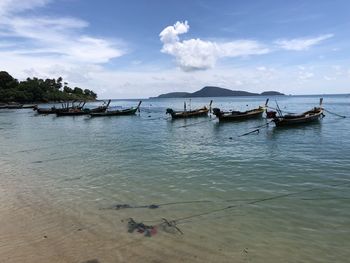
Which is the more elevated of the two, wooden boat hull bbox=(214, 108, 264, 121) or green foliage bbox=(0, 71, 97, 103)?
green foliage bbox=(0, 71, 97, 103)

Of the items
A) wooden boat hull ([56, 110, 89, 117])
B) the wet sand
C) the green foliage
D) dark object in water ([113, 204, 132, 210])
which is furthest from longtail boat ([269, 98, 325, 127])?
the green foliage

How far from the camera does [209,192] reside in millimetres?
13383

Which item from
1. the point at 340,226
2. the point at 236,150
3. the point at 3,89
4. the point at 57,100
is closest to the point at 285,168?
the point at 236,150

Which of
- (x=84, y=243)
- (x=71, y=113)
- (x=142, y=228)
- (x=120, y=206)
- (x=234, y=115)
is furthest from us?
(x=71, y=113)

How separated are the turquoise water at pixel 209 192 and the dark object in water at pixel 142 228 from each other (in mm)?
257

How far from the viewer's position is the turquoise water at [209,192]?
A: 8578mm

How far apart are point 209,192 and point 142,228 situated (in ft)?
14.3

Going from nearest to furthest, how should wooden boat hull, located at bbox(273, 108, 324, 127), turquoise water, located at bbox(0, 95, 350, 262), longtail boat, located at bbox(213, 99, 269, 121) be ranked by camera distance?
turquoise water, located at bbox(0, 95, 350, 262)
wooden boat hull, located at bbox(273, 108, 324, 127)
longtail boat, located at bbox(213, 99, 269, 121)

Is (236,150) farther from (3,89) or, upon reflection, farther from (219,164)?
(3,89)

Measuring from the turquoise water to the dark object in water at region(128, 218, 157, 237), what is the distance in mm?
257

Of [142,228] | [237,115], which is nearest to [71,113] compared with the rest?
[237,115]

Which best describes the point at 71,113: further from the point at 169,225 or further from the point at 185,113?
the point at 169,225

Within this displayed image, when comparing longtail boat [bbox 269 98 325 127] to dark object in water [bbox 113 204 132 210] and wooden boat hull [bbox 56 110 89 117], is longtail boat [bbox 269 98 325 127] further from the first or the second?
wooden boat hull [bbox 56 110 89 117]

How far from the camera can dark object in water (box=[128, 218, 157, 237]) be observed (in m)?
9.37
